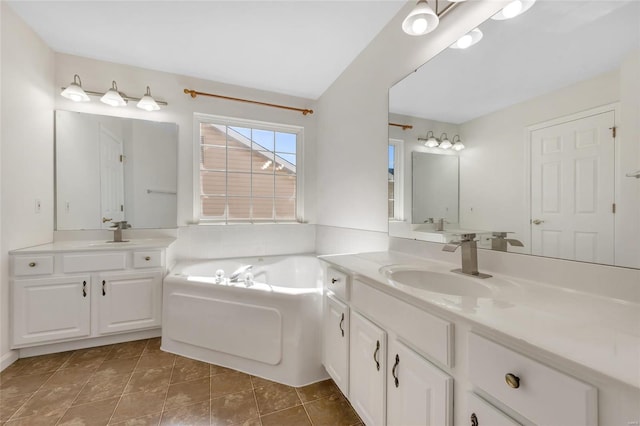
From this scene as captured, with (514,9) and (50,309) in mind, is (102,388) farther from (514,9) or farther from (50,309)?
(514,9)

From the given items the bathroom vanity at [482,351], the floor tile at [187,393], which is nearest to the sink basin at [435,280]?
the bathroom vanity at [482,351]

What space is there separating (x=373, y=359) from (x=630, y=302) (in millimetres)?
884

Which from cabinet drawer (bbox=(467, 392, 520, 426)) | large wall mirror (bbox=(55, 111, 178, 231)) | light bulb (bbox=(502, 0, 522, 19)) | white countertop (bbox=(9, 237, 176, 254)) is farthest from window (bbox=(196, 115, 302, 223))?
cabinet drawer (bbox=(467, 392, 520, 426))

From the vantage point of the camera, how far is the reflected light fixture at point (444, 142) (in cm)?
146

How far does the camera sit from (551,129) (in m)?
1.00

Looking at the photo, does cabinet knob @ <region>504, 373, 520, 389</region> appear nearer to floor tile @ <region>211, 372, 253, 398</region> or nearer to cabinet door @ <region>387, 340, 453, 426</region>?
cabinet door @ <region>387, 340, 453, 426</region>

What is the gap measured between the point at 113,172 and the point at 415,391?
2.89 meters

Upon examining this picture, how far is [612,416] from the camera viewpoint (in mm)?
474

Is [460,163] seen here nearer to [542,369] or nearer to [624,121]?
[624,121]

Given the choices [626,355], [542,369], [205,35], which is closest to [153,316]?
[205,35]

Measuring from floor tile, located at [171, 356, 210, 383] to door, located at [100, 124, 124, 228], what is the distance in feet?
4.74

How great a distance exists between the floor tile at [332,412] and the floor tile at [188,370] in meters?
0.78

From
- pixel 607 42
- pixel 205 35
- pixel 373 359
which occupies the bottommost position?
pixel 373 359

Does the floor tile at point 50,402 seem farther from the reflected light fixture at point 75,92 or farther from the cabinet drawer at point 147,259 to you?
the reflected light fixture at point 75,92
